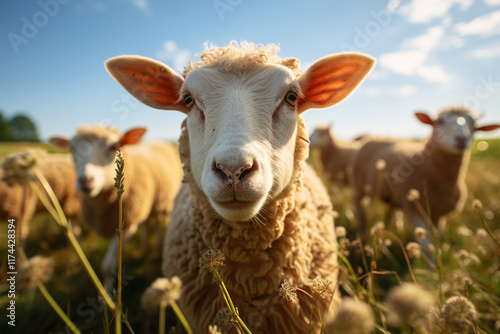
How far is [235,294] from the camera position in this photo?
183 cm

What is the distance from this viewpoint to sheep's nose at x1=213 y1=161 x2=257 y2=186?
1.31 m

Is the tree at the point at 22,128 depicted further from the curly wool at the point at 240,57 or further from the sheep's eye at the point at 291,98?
the sheep's eye at the point at 291,98

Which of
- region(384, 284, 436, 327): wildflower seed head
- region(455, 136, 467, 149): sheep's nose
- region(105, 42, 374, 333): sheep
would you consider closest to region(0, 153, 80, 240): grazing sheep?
region(105, 42, 374, 333): sheep

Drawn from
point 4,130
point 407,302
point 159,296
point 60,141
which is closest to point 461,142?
point 407,302

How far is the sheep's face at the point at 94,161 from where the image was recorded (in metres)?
3.44

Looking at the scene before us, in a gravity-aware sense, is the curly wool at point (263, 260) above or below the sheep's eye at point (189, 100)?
below

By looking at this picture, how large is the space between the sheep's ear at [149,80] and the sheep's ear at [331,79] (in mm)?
1078

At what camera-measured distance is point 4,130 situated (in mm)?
50219

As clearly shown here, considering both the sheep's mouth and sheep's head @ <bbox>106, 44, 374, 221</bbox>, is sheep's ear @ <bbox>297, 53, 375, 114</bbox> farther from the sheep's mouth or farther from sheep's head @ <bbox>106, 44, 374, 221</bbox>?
the sheep's mouth

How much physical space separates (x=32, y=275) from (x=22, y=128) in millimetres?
68640

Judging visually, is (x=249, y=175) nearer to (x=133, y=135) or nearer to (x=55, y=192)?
(x=133, y=135)

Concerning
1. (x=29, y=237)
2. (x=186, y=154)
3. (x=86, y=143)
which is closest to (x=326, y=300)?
(x=186, y=154)

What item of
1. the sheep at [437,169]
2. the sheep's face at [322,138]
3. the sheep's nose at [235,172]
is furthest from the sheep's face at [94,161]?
the sheep's face at [322,138]

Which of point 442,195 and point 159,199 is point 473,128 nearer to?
point 442,195
